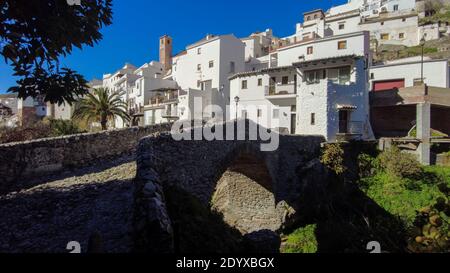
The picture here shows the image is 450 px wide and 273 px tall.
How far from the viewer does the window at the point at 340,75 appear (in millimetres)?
23562

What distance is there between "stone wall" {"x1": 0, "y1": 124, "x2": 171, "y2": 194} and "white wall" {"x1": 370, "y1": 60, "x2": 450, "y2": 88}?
25278 mm

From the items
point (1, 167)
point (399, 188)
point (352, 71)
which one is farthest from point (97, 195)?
point (352, 71)

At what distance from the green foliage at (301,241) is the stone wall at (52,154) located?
35.1 feet

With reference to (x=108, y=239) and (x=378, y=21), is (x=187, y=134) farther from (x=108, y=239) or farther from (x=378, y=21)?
(x=378, y=21)

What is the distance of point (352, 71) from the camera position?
2314 centimetres

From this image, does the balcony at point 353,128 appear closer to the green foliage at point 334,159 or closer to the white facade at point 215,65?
the green foliage at point 334,159

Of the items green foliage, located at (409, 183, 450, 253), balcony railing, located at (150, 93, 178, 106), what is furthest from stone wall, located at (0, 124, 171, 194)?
balcony railing, located at (150, 93, 178, 106)

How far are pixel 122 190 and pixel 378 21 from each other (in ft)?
205

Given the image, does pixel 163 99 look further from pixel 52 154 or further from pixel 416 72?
pixel 416 72

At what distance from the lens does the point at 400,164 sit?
1969 centimetres

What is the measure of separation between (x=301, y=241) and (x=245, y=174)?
5.42m

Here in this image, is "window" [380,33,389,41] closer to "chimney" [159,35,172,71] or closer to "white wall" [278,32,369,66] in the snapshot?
"white wall" [278,32,369,66]

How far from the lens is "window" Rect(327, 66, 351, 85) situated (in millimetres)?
23562
